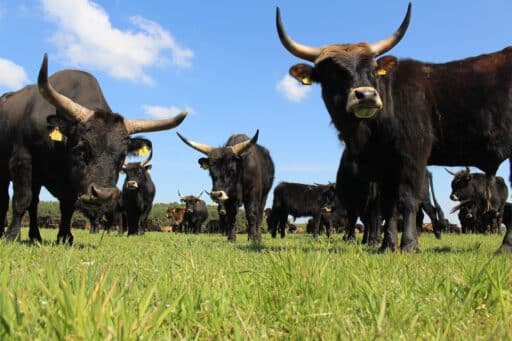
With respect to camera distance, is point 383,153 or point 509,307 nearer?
point 509,307

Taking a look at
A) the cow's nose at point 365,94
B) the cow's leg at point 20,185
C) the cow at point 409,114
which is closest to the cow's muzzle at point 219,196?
the cow's leg at point 20,185

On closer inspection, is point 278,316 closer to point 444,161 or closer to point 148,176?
point 444,161

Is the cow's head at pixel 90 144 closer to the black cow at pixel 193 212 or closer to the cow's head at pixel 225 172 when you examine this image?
the cow's head at pixel 225 172

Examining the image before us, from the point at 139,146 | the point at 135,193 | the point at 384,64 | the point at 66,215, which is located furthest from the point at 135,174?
the point at 384,64

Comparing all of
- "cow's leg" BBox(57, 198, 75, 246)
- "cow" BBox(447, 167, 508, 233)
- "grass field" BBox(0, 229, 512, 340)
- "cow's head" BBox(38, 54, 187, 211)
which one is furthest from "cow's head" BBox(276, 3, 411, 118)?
"cow" BBox(447, 167, 508, 233)

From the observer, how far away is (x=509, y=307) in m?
1.87

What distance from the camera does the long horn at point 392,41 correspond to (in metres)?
6.33

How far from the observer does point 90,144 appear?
5.76 meters

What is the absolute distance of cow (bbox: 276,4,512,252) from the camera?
5828 millimetres

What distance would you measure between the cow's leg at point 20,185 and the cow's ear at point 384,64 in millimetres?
4847

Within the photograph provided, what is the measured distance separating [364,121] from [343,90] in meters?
0.51

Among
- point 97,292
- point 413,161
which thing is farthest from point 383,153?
point 97,292

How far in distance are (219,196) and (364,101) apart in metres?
→ 5.63

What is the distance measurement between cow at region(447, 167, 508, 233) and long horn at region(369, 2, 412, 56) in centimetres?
1549
